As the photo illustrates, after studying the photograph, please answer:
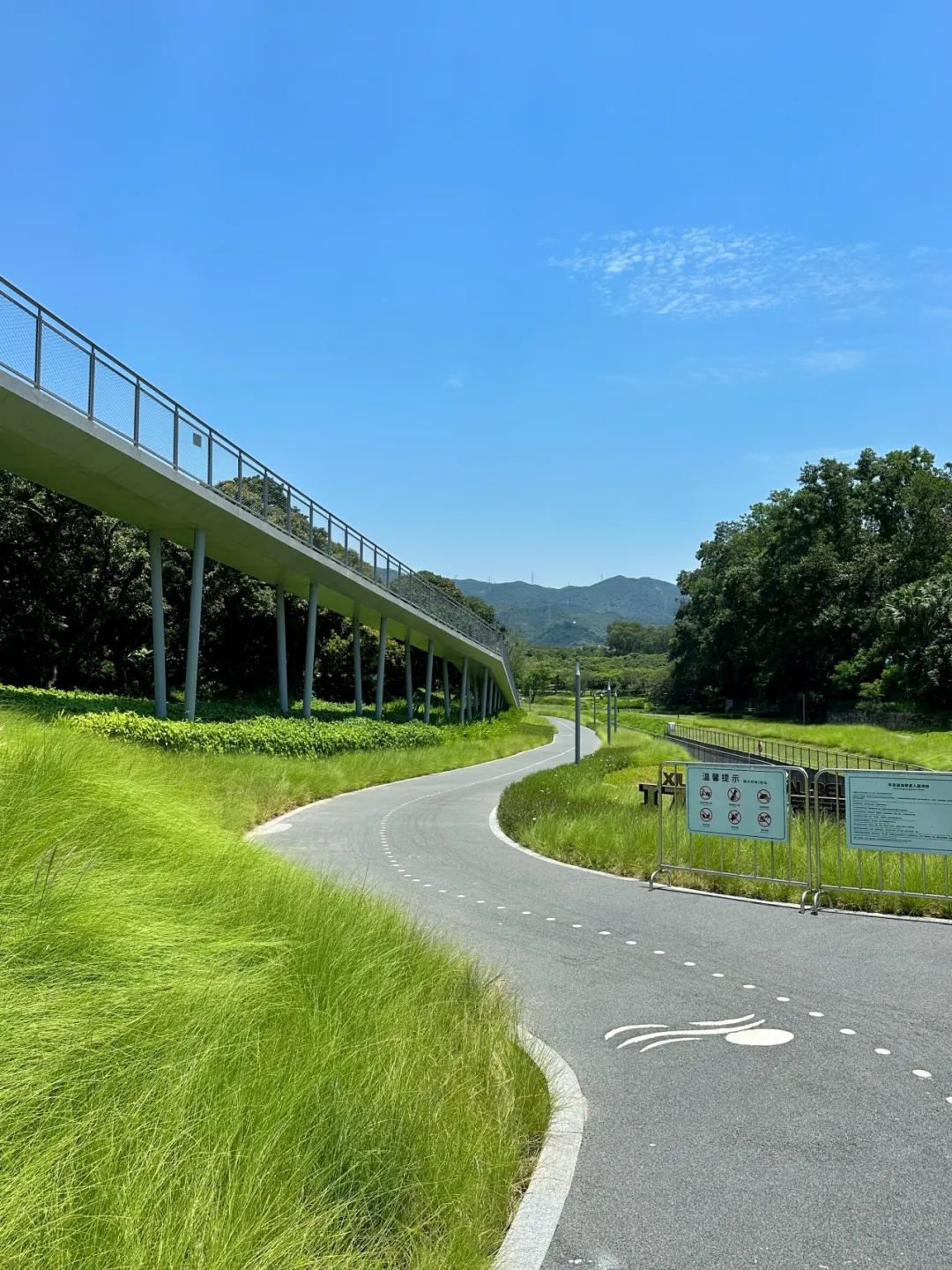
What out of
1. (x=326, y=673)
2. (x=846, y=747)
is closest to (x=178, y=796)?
(x=846, y=747)

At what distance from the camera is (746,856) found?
1195 centimetres

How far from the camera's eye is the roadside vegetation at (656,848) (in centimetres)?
1025

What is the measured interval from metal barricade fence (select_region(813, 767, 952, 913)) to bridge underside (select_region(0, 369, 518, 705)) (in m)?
15.1

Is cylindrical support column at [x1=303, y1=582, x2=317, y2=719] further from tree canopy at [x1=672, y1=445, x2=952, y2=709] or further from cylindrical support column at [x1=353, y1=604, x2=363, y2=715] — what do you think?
tree canopy at [x1=672, y1=445, x2=952, y2=709]

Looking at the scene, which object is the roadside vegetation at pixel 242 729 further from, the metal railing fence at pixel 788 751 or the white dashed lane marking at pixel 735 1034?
the white dashed lane marking at pixel 735 1034

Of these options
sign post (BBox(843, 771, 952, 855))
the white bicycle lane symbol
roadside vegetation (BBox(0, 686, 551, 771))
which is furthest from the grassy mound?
roadside vegetation (BBox(0, 686, 551, 771))

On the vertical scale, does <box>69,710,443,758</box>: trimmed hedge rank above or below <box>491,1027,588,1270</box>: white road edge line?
above

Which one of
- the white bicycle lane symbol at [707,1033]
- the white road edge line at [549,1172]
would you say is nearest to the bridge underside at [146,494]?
the white bicycle lane symbol at [707,1033]

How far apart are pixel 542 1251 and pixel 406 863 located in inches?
369

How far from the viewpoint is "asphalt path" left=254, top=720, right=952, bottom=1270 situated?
12.0ft

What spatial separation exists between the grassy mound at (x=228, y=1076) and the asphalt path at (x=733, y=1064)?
0.54 m

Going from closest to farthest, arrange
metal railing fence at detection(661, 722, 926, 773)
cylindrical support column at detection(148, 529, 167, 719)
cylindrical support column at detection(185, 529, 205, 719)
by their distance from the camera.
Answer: cylindrical support column at detection(148, 529, 167, 719) → cylindrical support column at detection(185, 529, 205, 719) → metal railing fence at detection(661, 722, 926, 773)

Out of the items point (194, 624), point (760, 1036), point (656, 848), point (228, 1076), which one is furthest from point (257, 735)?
point (228, 1076)

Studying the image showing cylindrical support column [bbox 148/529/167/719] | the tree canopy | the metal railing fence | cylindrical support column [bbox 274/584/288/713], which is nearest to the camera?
cylindrical support column [bbox 148/529/167/719]
